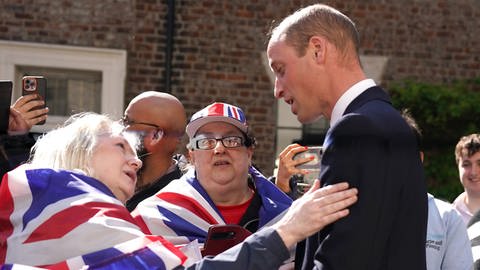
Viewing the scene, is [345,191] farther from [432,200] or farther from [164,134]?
[164,134]

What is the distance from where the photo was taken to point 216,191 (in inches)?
184

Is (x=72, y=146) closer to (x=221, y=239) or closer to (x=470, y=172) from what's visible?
(x=221, y=239)

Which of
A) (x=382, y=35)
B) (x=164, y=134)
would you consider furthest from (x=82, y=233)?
(x=382, y=35)

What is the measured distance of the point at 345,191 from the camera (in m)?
2.84

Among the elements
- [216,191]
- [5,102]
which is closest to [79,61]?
[5,102]

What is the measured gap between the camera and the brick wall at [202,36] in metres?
9.99

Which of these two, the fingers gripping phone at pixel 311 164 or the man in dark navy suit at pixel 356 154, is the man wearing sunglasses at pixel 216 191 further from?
the man in dark navy suit at pixel 356 154

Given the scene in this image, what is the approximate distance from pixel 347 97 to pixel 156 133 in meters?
2.60

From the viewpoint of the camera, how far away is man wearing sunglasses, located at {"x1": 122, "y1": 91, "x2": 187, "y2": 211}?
5.51 meters

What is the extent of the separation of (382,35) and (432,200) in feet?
19.6

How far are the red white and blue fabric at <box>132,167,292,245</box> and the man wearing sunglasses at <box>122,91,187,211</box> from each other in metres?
0.79

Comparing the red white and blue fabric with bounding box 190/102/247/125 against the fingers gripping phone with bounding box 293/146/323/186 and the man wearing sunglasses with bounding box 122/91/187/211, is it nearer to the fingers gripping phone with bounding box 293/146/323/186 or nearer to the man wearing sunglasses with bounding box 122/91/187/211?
the fingers gripping phone with bounding box 293/146/323/186

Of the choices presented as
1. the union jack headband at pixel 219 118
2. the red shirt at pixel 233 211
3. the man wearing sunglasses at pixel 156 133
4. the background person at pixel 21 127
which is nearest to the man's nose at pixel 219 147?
the union jack headband at pixel 219 118

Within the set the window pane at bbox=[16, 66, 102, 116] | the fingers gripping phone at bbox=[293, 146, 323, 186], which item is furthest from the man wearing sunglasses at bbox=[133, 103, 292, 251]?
the window pane at bbox=[16, 66, 102, 116]
